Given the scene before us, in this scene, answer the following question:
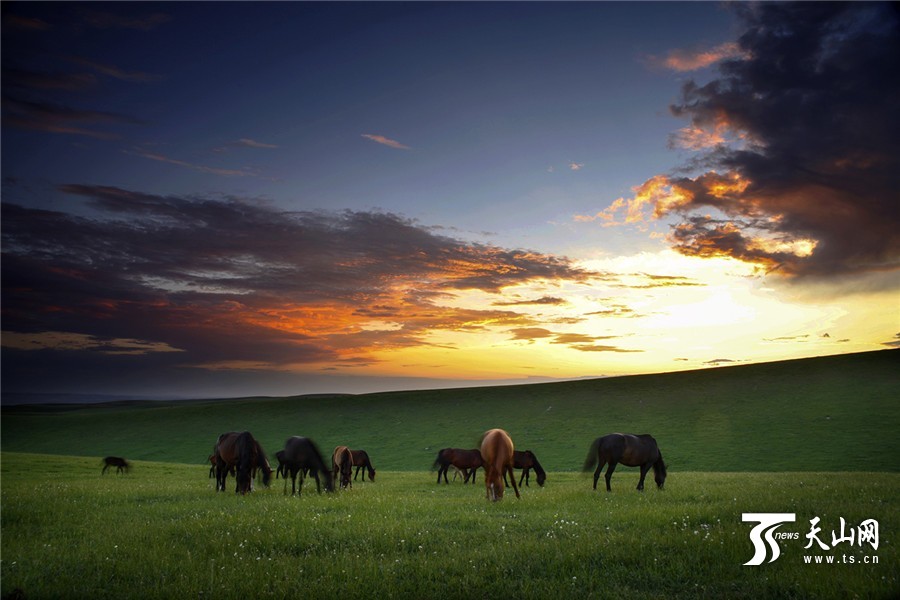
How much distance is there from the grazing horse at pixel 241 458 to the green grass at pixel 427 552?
440 centimetres

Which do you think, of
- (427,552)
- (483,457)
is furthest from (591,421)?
(427,552)

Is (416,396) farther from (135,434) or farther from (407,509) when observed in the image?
(407,509)

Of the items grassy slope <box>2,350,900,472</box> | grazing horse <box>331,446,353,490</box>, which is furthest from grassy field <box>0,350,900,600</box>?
grassy slope <box>2,350,900,472</box>

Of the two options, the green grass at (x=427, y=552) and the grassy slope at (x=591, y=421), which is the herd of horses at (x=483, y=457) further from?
the grassy slope at (x=591, y=421)

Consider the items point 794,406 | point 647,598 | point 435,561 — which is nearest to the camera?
point 647,598

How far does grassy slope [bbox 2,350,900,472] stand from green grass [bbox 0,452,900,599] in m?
36.3

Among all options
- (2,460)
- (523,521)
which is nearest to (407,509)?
(523,521)

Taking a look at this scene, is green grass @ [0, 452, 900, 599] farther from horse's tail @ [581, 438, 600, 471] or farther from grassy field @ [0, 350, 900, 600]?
horse's tail @ [581, 438, 600, 471]

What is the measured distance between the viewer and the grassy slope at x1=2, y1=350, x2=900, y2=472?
50.2 metres

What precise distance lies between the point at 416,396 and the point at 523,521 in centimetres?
8749

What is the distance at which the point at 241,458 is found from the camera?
2045 centimetres

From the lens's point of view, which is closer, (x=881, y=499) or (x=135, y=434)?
(x=881, y=499)

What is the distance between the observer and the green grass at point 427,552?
27.2ft

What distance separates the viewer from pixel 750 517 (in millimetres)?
10859
